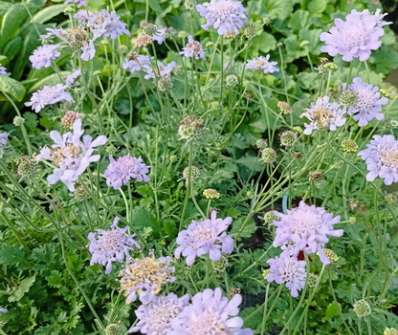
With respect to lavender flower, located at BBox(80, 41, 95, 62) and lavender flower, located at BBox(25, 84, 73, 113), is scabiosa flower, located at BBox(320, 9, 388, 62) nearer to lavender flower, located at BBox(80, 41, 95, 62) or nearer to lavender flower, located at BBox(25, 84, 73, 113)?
lavender flower, located at BBox(80, 41, 95, 62)

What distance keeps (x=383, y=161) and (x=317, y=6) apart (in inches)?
69.2

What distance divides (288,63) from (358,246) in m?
1.23

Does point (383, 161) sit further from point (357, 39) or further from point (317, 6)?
point (317, 6)

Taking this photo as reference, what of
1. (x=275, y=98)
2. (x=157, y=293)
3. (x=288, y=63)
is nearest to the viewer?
(x=157, y=293)

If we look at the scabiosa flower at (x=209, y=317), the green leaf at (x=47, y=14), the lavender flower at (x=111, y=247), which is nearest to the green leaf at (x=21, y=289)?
the lavender flower at (x=111, y=247)

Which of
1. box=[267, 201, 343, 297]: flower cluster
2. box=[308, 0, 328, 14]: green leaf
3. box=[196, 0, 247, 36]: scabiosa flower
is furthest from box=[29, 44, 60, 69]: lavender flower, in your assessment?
box=[308, 0, 328, 14]: green leaf

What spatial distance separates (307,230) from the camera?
1225mm

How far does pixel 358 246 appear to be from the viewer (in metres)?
1.93

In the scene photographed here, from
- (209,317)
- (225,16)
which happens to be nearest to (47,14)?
(225,16)

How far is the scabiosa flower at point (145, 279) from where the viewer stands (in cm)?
119

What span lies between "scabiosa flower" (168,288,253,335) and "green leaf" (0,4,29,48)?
2.06 meters

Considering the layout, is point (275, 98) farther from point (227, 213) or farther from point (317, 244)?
point (317, 244)

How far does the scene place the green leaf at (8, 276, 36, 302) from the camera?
170cm

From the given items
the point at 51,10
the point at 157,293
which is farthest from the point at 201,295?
the point at 51,10
